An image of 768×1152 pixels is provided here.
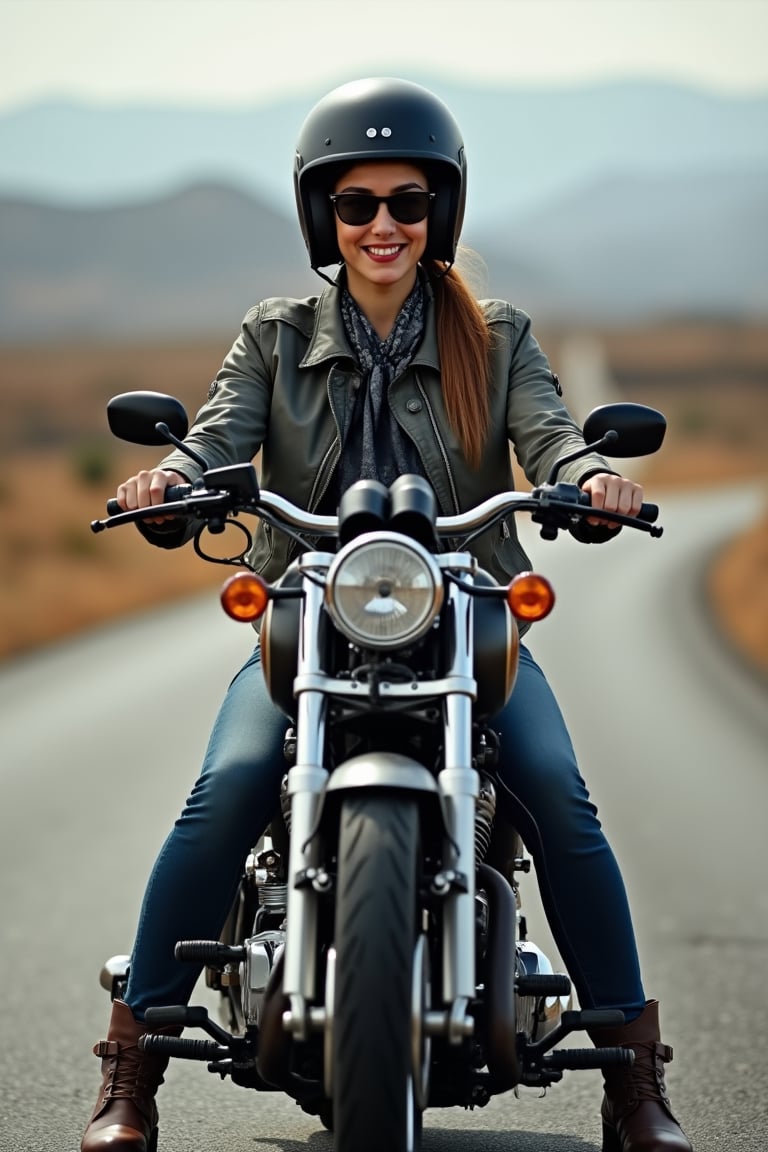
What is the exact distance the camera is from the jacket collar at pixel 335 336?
4340 millimetres

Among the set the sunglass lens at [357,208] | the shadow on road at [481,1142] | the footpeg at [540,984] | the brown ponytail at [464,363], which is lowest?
the shadow on road at [481,1142]

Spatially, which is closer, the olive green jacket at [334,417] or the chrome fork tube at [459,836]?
the chrome fork tube at [459,836]

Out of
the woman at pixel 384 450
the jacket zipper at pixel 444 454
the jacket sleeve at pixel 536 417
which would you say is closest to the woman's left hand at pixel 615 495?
the woman at pixel 384 450

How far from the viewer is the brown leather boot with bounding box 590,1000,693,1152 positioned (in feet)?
13.2

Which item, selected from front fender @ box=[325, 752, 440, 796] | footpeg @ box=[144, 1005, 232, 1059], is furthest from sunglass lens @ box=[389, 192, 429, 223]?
footpeg @ box=[144, 1005, 232, 1059]

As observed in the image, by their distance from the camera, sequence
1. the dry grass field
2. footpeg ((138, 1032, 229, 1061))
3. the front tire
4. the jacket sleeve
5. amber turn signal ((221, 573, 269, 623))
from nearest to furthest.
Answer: the front tire → amber turn signal ((221, 573, 269, 623)) → footpeg ((138, 1032, 229, 1061)) → the jacket sleeve → the dry grass field

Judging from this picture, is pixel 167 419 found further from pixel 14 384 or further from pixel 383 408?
pixel 14 384

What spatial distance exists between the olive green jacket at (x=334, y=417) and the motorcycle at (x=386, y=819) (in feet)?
0.88

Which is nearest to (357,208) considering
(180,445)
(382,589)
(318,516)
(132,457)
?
(180,445)

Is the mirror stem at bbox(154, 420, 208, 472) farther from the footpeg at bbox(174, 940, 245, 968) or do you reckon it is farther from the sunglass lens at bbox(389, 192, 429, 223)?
the footpeg at bbox(174, 940, 245, 968)

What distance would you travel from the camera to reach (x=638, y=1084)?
13.4 ft

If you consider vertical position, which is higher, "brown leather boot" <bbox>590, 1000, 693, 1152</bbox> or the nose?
the nose

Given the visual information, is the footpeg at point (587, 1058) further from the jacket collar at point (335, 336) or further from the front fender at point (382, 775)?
the jacket collar at point (335, 336)

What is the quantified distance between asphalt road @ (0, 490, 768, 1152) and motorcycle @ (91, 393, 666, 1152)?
1.79 feet
